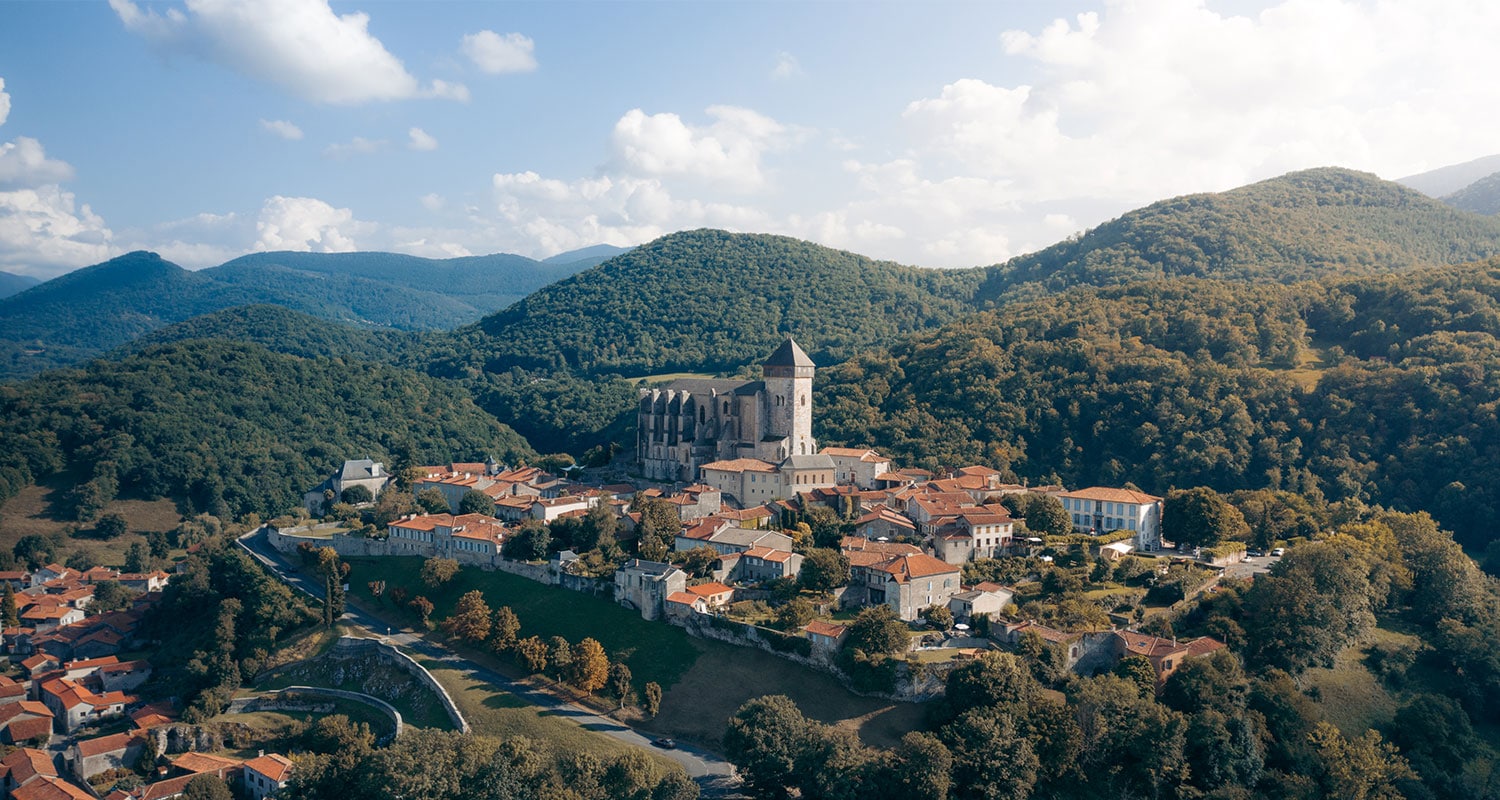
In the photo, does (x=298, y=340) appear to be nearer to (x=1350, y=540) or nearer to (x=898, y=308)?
(x=898, y=308)

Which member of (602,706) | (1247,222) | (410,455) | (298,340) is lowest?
(602,706)

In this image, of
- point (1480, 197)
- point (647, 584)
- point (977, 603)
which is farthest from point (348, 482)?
point (1480, 197)

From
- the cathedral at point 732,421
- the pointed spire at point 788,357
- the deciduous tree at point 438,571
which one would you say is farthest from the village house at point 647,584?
the pointed spire at point 788,357

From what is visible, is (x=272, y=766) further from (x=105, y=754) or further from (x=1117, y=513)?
(x=1117, y=513)

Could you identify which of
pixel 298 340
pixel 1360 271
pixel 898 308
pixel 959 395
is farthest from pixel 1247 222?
pixel 298 340

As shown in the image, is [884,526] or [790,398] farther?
[790,398]

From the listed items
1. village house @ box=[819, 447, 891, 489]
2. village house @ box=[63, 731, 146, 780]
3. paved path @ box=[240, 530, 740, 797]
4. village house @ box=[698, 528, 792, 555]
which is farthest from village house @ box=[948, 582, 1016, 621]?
village house @ box=[63, 731, 146, 780]
